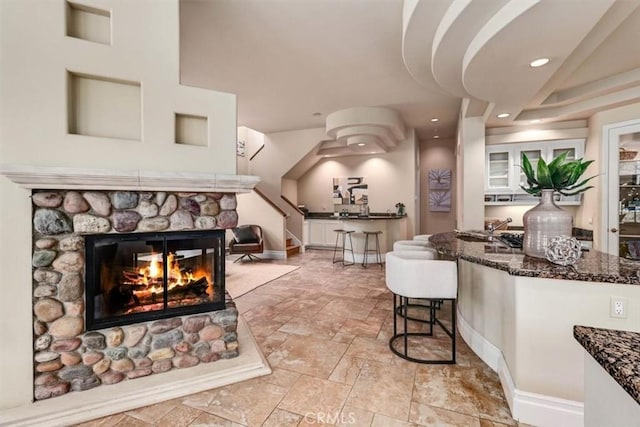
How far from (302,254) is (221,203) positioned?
204 inches

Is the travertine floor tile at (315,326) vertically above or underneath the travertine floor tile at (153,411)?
above

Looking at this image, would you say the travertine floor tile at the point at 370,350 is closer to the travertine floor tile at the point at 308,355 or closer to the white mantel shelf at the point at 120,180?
the travertine floor tile at the point at 308,355

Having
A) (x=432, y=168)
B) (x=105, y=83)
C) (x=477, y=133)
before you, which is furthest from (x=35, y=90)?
(x=432, y=168)

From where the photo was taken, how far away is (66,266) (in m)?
1.88

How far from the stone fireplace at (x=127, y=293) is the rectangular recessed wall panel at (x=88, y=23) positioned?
0.98m

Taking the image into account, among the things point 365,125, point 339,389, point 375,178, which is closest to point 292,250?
point 375,178

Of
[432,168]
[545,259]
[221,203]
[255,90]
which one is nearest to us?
[545,259]

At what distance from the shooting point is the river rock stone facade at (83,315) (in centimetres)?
182

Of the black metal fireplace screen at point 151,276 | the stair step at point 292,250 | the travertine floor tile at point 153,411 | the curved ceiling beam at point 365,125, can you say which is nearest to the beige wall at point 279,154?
the curved ceiling beam at point 365,125

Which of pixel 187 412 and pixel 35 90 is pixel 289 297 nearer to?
pixel 187 412

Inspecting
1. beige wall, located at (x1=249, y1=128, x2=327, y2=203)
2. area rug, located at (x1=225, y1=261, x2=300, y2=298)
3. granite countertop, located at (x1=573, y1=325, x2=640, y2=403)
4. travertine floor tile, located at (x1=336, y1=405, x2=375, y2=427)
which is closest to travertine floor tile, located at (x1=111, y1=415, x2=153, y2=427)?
travertine floor tile, located at (x1=336, y1=405, x2=375, y2=427)

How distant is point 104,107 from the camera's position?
2.02m

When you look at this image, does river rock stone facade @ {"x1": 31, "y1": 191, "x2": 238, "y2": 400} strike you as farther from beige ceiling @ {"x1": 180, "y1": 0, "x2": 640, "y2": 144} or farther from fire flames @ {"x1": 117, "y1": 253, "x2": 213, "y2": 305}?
beige ceiling @ {"x1": 180, "y1": 0, "x2": 640, "y2": 144}

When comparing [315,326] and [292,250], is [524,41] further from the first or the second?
[292,250]
